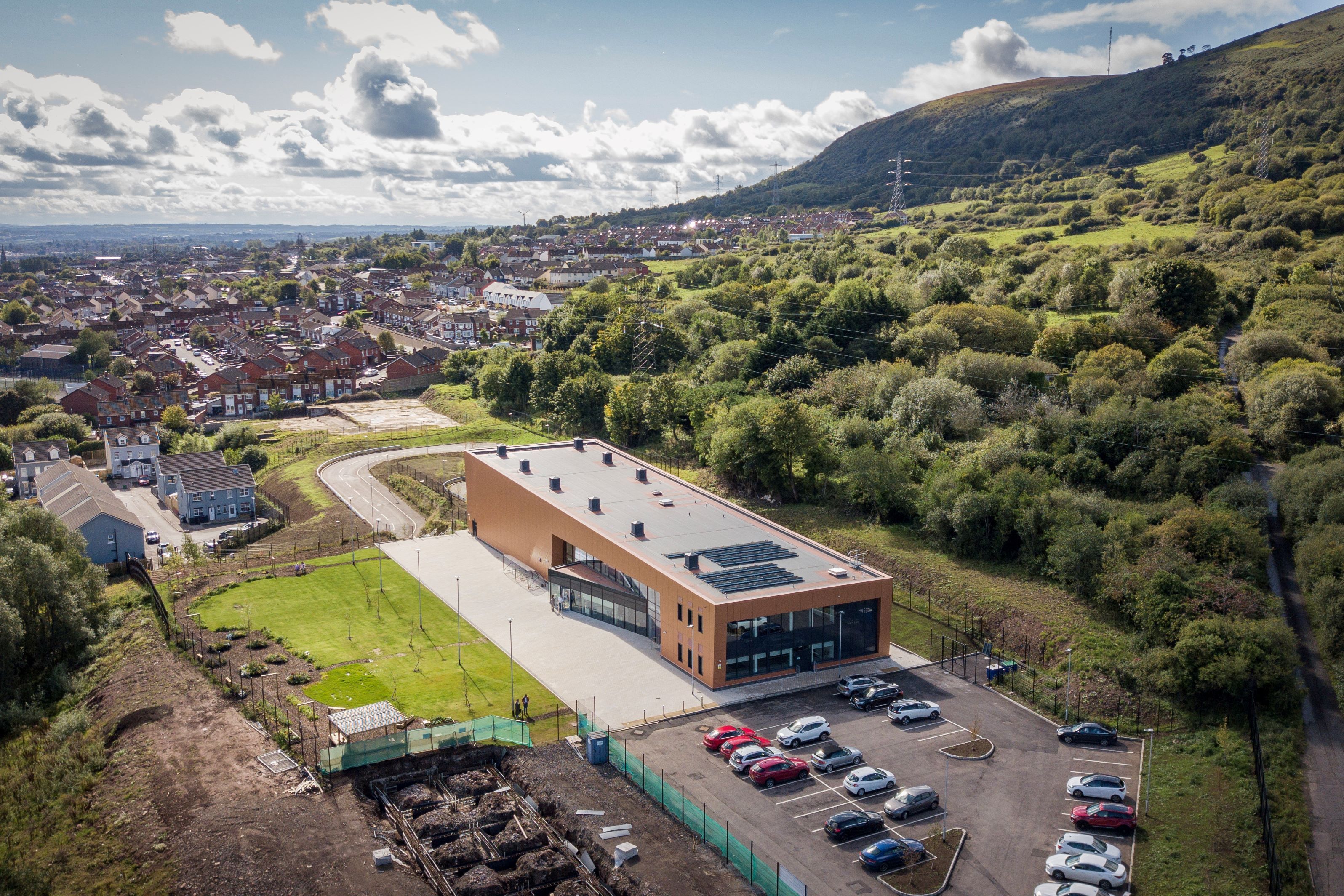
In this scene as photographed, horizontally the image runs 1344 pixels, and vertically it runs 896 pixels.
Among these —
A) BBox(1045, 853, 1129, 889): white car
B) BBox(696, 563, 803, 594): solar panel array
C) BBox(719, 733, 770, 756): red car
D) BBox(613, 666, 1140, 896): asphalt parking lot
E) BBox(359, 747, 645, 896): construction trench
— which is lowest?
BBox(359, 747, 645, 896): construction trench

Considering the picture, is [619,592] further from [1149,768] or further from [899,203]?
[899,203]

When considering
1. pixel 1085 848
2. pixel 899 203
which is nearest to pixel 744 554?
pixel 1085 848

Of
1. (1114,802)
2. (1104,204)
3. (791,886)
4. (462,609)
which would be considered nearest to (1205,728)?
(1114,802)

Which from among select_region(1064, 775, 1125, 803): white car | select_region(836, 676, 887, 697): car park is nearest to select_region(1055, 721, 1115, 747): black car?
select_region(1064, 775, 1125, 803): white car

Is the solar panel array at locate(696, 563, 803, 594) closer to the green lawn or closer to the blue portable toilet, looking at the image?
the green lawn

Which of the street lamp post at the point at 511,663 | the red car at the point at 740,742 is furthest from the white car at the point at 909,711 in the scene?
the street lamp post at the point at 511,663

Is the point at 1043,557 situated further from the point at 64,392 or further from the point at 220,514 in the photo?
the point at 64,392
